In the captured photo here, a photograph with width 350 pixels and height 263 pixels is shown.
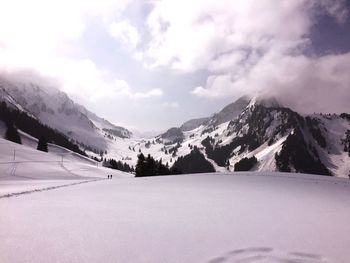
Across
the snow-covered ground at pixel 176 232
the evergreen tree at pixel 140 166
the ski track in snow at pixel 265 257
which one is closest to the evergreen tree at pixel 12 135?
the evergreen tree at pixel 140 166

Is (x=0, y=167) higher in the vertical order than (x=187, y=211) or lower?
higher

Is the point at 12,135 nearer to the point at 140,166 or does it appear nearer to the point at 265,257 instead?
the point at 140,166

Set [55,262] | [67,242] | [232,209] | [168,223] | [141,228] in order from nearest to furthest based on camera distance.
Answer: [55,262]
[67,242]
[141,228]
[168,223]
[232,209]

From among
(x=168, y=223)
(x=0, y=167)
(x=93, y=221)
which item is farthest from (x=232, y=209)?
(x=0, y=167)

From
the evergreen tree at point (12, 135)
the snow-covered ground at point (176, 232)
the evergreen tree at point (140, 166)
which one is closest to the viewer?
the snow-covered ground at point (176, 232)

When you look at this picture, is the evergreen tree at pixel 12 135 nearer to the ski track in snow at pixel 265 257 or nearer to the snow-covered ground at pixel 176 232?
the snow-covered ground at pixel 176 232

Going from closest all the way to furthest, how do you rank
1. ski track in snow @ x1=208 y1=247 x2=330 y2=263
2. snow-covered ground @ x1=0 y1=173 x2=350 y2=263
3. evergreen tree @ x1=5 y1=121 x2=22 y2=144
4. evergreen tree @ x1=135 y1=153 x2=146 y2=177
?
ski track in snow @ x1=208 y1=247 x2=330 y2=263 → snow-covered ground @ x1=0 y1=173 x2=350 y2=263 → evergreen tree @ x1=135 y1=153 x2=146 y2=177 → evergreen tree @ x1=5 y1=121 x2=22 y2=144

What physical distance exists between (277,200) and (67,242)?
39.3 feet

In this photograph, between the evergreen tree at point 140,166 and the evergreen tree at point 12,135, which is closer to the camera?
the evergreen tree at point 140,166

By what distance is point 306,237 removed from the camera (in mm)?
10078

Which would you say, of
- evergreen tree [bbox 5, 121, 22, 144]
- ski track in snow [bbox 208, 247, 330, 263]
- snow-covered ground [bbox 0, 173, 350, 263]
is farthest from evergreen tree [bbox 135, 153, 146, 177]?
evergreen tree [bbox 5, 121, 22, 144]

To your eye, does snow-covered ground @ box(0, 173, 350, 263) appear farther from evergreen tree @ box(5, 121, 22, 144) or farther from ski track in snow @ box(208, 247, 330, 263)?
evergreen tree @ box(5, 121, 22, 144)

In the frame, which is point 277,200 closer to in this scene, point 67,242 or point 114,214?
point 114,214

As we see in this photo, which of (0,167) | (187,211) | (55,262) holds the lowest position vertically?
(55,262)
